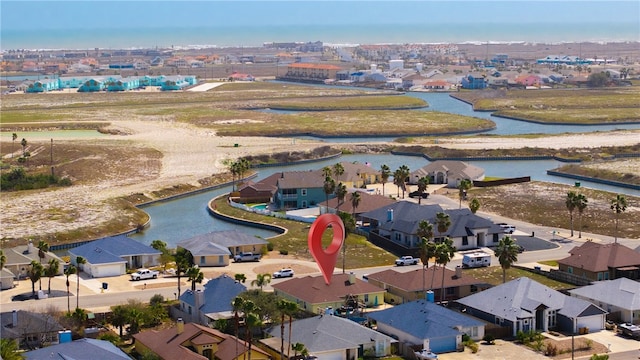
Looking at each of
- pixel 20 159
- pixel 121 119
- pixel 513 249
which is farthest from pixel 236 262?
pixel 121 119

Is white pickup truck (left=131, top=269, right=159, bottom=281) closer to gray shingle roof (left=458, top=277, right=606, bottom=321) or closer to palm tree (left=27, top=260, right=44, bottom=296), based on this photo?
palm tree (left=27, top=260, right=44, bottom=296)

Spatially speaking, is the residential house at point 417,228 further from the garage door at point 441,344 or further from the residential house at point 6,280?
the residential house at point 6,280

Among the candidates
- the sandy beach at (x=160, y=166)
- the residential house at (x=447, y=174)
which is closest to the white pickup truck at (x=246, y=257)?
the sandy beach at (x=160, y=166)

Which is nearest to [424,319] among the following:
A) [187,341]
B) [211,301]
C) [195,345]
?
[211,301]

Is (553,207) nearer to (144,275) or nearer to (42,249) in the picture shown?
(144,275)

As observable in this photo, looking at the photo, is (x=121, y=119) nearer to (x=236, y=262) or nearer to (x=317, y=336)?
(x=236, y=262)

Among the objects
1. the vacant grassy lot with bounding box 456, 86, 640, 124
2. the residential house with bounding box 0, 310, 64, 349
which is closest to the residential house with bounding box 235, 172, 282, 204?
the residential house with bounding box 0, 310, 64, 349
